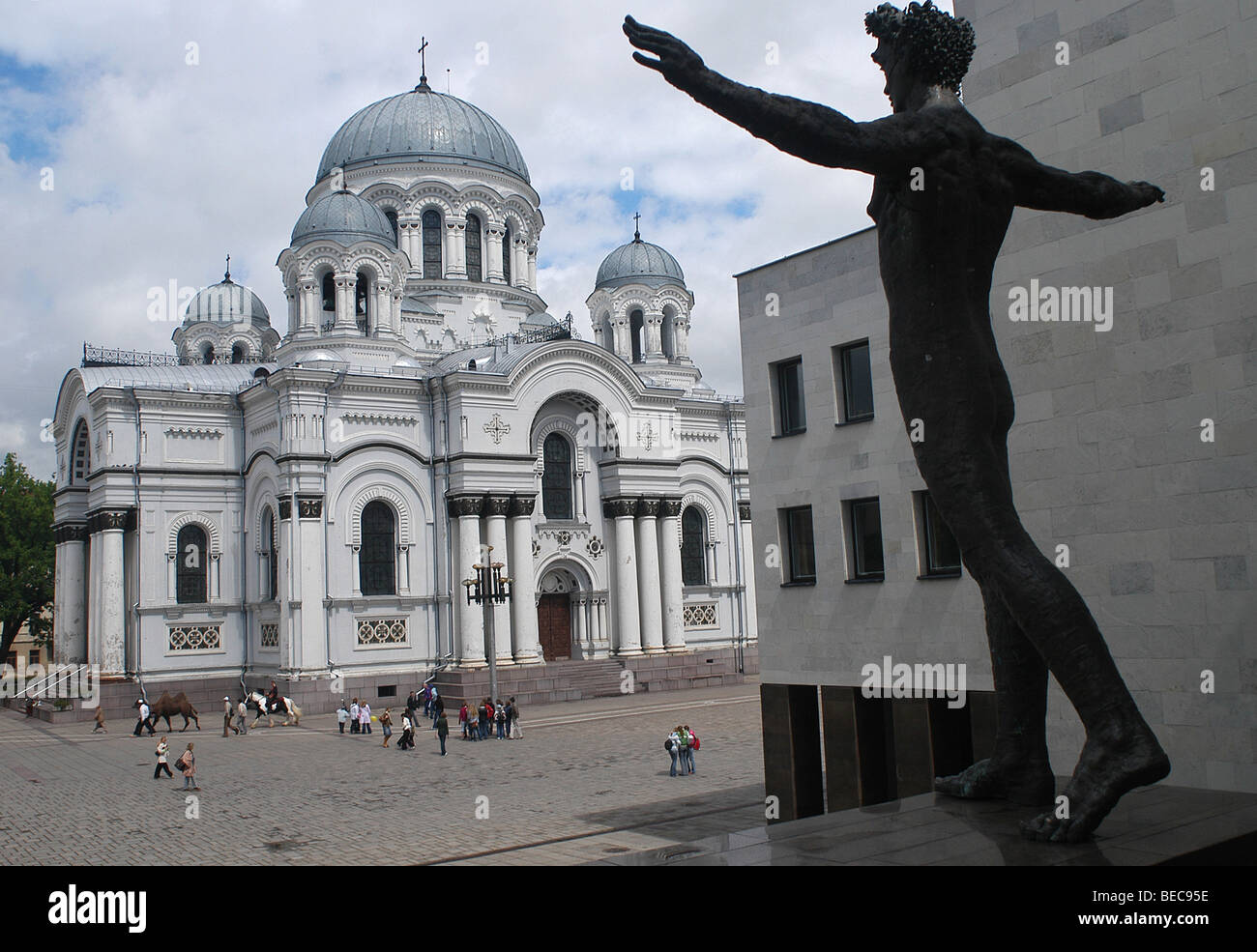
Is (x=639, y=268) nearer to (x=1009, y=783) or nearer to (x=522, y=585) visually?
(x=522, y=585)

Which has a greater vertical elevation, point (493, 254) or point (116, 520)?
point (493, 254)

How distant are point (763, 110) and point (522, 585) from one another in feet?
108

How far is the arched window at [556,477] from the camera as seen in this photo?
4038 centimetres

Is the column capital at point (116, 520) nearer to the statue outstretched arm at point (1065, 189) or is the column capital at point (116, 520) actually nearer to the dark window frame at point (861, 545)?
the dark window frame at point (861, 545)

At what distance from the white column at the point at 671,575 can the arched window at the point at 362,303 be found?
42.6 ft

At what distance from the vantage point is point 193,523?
122 ft

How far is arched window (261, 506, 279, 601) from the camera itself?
37062mm

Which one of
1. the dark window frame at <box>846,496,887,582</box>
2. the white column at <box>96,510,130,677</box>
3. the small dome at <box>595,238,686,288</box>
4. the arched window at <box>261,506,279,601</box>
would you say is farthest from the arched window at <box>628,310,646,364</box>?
the dark window frame at <box>846,496,887,582</box>

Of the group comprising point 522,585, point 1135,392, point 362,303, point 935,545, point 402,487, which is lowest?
point 935,545

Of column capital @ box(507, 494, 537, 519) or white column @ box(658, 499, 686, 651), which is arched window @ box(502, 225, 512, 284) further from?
column capital @ box(507, 494, 537, 519)

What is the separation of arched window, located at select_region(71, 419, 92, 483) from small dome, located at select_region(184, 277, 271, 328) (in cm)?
1045

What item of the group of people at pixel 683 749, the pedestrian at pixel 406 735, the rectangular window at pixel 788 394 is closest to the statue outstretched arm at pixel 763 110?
the rectangular window at pixel 788 394

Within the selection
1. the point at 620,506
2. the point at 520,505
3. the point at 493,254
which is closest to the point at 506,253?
the point at 493,254

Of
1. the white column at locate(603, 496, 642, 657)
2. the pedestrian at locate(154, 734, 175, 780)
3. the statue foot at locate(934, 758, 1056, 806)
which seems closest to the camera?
the statue foot at locate(934, 758, 1056, 806)
